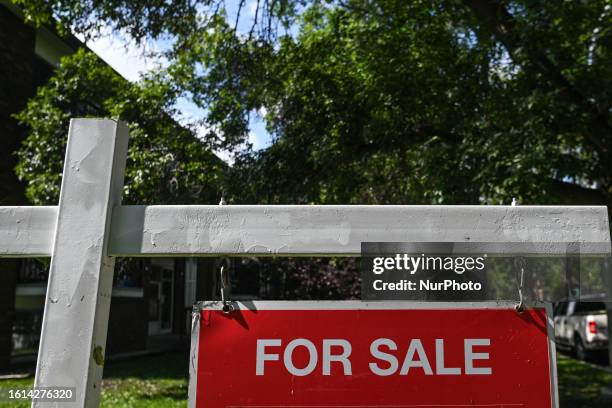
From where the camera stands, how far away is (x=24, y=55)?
13359 millimetres

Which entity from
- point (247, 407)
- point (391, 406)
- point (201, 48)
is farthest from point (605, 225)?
point (201, 48)

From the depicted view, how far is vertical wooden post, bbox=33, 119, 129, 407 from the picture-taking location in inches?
64.2

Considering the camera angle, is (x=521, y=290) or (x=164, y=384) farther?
(x=164, y=384)

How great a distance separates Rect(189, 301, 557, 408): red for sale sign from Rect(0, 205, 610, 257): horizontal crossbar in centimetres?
17

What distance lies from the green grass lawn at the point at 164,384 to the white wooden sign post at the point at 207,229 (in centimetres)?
603

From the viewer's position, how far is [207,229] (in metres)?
1.75

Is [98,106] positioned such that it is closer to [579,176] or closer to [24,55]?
[24,55]

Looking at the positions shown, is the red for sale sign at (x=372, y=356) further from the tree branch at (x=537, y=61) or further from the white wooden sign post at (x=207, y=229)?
the tree branch at (x=537, y=61)

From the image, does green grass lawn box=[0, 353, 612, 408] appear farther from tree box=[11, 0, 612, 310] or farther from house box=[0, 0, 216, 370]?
tree box=[11, 0, 612, 310]

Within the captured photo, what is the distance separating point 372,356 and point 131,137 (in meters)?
9.77

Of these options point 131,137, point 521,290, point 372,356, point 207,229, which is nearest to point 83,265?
point 207,229

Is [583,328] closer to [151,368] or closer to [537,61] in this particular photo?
[537,61]

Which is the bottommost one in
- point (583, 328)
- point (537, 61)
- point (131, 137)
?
point (583, 328)

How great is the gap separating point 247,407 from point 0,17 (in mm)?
13258
